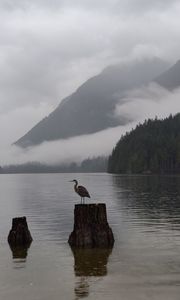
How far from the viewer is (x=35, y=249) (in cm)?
3272

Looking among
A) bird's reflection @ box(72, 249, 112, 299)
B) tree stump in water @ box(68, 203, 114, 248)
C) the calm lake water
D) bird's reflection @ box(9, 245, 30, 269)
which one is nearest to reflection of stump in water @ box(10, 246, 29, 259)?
bird's reflection @ box(9, 245, 30, 269)

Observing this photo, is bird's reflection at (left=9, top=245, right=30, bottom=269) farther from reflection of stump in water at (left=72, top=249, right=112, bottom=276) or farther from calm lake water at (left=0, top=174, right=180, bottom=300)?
reflection of stump in water at (left=72, top=249, right=112, bottom=276)

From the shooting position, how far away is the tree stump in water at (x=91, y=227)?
31203 mm

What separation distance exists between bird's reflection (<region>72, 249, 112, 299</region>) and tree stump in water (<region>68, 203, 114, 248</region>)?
962 millimetres

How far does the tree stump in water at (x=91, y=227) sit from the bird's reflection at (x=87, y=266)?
0.96 meters

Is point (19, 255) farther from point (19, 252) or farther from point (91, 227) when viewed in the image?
point (91, 227)

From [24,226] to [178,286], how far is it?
15610 millimetres

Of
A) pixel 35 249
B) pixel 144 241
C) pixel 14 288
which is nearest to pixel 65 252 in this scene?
pixel 35 249

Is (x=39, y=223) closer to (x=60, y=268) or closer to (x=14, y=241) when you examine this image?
(x=14, y=241)

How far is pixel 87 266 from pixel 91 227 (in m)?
5.21

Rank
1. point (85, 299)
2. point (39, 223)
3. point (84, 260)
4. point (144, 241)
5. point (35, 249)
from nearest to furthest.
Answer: point (85, 299), point (84, 260), point (35, 249), point (144, 241), point (39, 223)

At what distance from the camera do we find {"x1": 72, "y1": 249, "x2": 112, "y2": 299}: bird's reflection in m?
21.5

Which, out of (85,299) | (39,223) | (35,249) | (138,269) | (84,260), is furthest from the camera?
(39,223)

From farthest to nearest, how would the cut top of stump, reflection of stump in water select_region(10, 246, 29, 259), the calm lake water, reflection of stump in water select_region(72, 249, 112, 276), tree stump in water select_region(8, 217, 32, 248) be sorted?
tree stump in water select_region(8, 217, 32, 248) → the cut top of stump → reflection of stump in water select_region(10, 246, 29, 259) → reflection of stump in water select_region(72, 249, 112, 276) → the calm lake water
